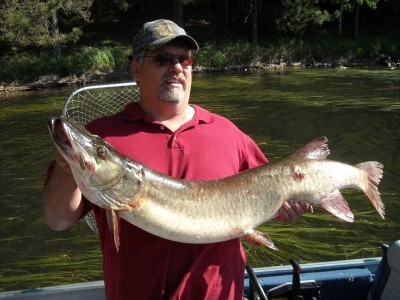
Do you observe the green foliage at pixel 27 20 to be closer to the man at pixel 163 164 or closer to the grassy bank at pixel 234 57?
the grassy bank at pixel 234 57

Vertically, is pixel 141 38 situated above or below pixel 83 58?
above

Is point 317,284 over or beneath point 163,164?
beneath

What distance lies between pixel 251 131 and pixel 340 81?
11282 millimetres

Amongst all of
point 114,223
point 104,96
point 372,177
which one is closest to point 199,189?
point 114,223

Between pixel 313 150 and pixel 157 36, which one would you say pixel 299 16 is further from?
pixel 157 36

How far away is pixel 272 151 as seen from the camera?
11.0 metres

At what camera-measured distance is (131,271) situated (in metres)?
2.47

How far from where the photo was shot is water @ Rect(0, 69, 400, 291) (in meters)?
6.56

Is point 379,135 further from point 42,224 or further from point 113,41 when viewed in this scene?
point 113,41

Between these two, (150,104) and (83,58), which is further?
(83,58)

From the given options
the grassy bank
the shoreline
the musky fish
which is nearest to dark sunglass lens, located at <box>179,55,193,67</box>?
the musky fish

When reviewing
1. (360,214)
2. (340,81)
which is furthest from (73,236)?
(340,81)

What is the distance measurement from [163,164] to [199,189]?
0.23 metres

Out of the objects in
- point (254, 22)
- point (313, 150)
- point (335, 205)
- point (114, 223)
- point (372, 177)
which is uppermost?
point (254, 22)
